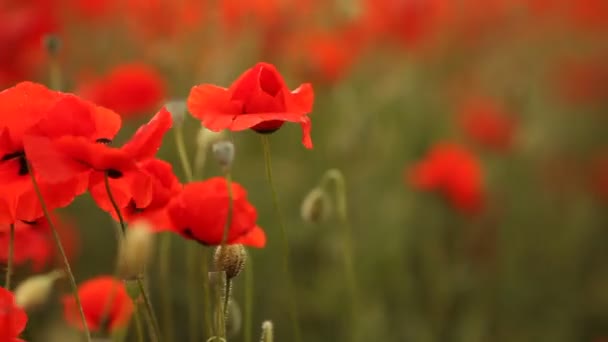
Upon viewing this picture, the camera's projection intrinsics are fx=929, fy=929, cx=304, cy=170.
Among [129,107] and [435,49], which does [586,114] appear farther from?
[129,107]

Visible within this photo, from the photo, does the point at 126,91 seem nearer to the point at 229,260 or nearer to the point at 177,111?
the point at 177,111

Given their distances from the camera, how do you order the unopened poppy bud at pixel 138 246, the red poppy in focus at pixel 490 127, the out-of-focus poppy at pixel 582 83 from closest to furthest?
the unopened poppy bud at pixel 138 246 < the red poppy in focus at pixel 490 127 < the out-of-focus poppy at pixel 582 83

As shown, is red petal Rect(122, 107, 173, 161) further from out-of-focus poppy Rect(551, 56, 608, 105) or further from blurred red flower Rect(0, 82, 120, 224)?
out-of-focus poppy Rect(551, 56, 608, 105)

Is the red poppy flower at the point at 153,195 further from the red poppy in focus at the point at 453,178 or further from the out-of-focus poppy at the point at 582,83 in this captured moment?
the out-of-focus poppy at the point at 582,83

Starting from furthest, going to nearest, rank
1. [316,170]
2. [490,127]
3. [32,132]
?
[490,127], [316,170], [32,132]

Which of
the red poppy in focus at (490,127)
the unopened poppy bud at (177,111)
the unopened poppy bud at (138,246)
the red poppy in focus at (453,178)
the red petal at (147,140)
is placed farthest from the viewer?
the red poppy in focus at (490,127)

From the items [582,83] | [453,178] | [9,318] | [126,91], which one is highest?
[582,83]

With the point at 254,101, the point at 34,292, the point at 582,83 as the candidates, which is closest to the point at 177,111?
the point at 254,101

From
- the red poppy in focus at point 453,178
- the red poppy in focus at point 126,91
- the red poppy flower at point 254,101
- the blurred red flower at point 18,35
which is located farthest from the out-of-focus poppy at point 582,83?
the red poppy flower at point 254,101

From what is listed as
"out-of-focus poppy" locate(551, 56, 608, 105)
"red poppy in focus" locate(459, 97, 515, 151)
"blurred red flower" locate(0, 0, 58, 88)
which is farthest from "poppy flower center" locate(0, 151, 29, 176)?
"out-of-focus poppy" locate(551, 56, 608, 105)
